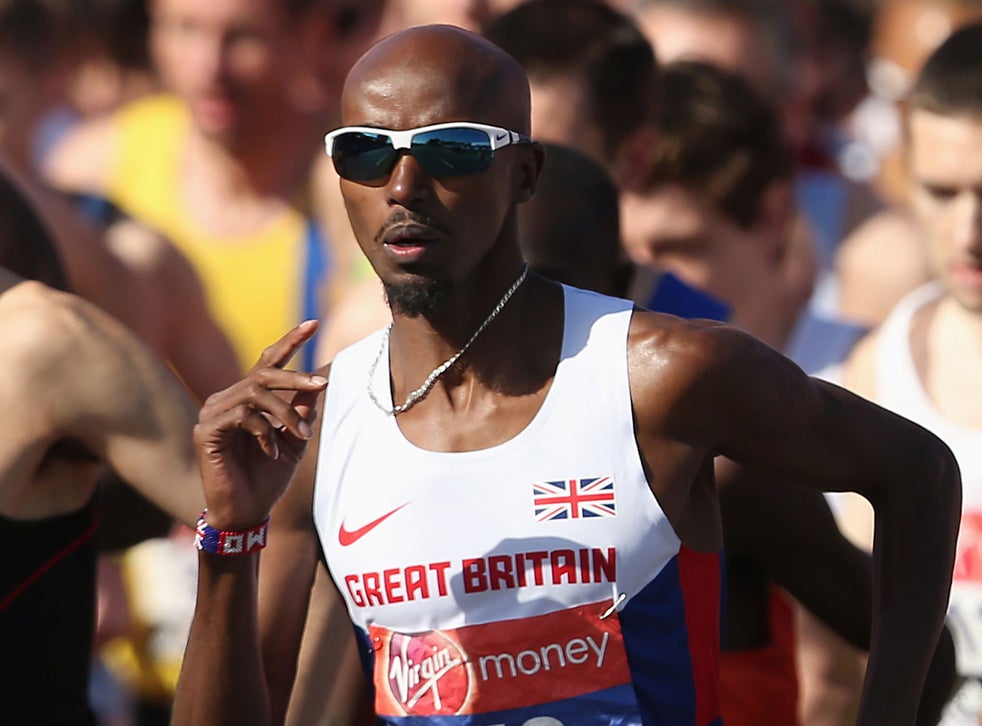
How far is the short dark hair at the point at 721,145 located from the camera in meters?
6.08

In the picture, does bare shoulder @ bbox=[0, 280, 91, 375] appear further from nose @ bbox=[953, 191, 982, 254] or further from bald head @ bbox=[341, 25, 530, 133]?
nose @ bbox=[953, 191, 982, 254]

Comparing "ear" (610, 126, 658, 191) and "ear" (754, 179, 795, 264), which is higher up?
"ear" (610, 126, 658, 191)

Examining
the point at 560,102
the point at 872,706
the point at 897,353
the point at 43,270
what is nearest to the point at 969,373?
the point at 897,353

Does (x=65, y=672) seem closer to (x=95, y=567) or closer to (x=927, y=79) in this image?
(x=95, y=567)

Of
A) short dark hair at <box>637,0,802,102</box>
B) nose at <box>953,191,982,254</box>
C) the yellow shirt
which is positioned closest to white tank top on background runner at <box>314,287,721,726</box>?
nose at <box>953,191,982,254</box>

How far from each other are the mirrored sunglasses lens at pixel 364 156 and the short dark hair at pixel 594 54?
220cm

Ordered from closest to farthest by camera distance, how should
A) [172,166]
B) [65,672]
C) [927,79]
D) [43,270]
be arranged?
[65,672] → [43,270] → [927,79] → [172,166]

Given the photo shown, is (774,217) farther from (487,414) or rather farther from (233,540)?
(233,540)

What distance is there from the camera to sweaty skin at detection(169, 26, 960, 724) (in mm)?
3186

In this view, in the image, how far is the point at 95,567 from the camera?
3865 millimetres

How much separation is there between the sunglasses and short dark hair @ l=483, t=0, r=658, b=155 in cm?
220

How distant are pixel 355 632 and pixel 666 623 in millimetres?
495

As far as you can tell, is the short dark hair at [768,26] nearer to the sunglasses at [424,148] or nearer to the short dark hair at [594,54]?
the short dark hair at [594,54]

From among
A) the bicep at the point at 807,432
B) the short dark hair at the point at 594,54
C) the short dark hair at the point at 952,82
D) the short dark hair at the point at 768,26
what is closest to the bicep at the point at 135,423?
the bicep at the point at 807,432
